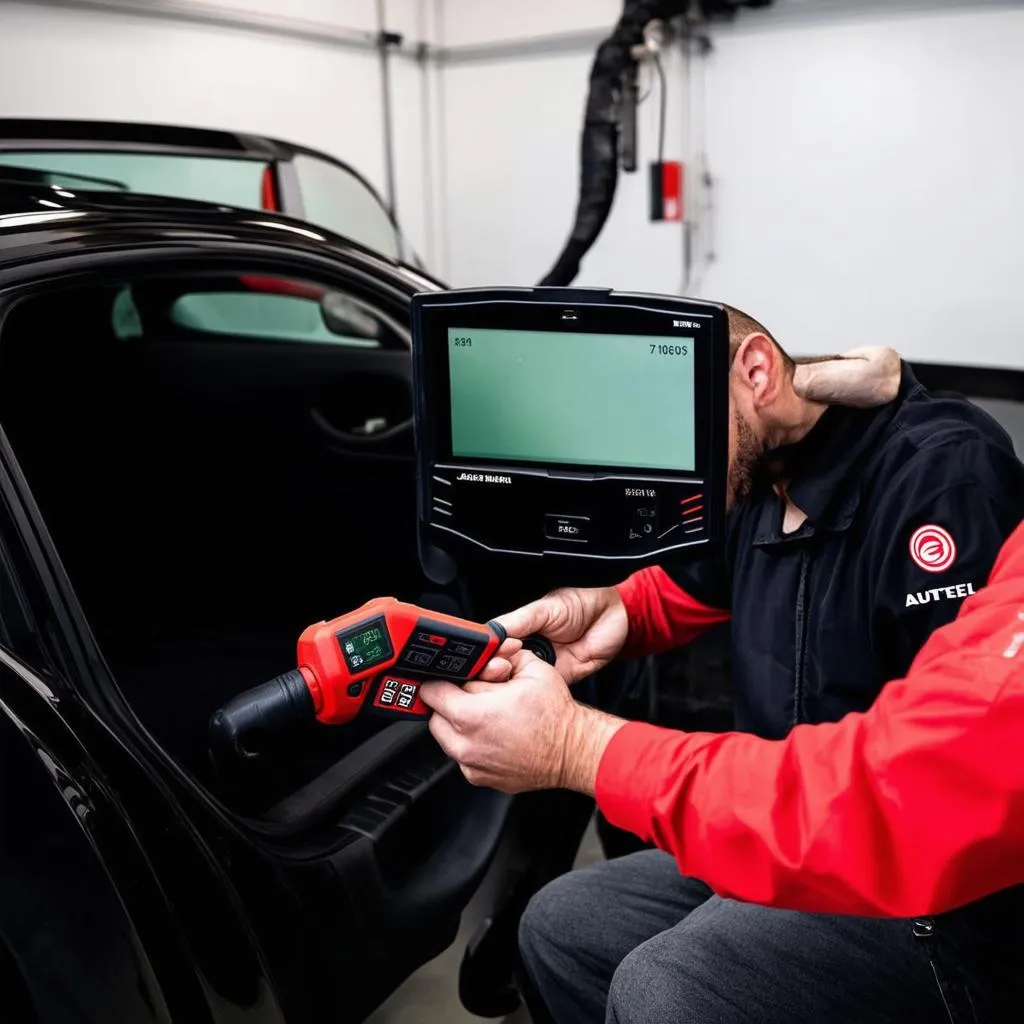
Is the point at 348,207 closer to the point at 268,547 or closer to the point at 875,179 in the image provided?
the point at 268,547

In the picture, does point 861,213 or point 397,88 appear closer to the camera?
point 861,213

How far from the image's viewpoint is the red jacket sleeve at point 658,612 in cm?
154

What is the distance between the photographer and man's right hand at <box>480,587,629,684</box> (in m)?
1.29

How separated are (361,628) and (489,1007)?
0.99m

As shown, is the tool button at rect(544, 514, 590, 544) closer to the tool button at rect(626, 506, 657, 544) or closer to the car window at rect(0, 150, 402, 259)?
the tool button at rect(626, 506, 657, 544)

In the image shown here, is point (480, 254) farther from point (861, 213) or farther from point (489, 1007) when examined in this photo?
point (489, 1007)

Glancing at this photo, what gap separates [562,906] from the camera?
150cm

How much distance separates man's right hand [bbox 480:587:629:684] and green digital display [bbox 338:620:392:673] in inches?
10.0

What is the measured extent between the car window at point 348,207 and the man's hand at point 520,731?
5.80 feet

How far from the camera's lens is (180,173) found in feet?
8.42

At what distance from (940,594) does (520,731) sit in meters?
0.46

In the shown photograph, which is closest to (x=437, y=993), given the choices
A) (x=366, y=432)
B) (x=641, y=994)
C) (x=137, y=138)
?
(x=641, y=994)

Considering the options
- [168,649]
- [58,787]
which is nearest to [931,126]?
[168,649]

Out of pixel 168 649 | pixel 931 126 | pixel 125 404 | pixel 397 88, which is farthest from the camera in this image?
pixel 397 88
